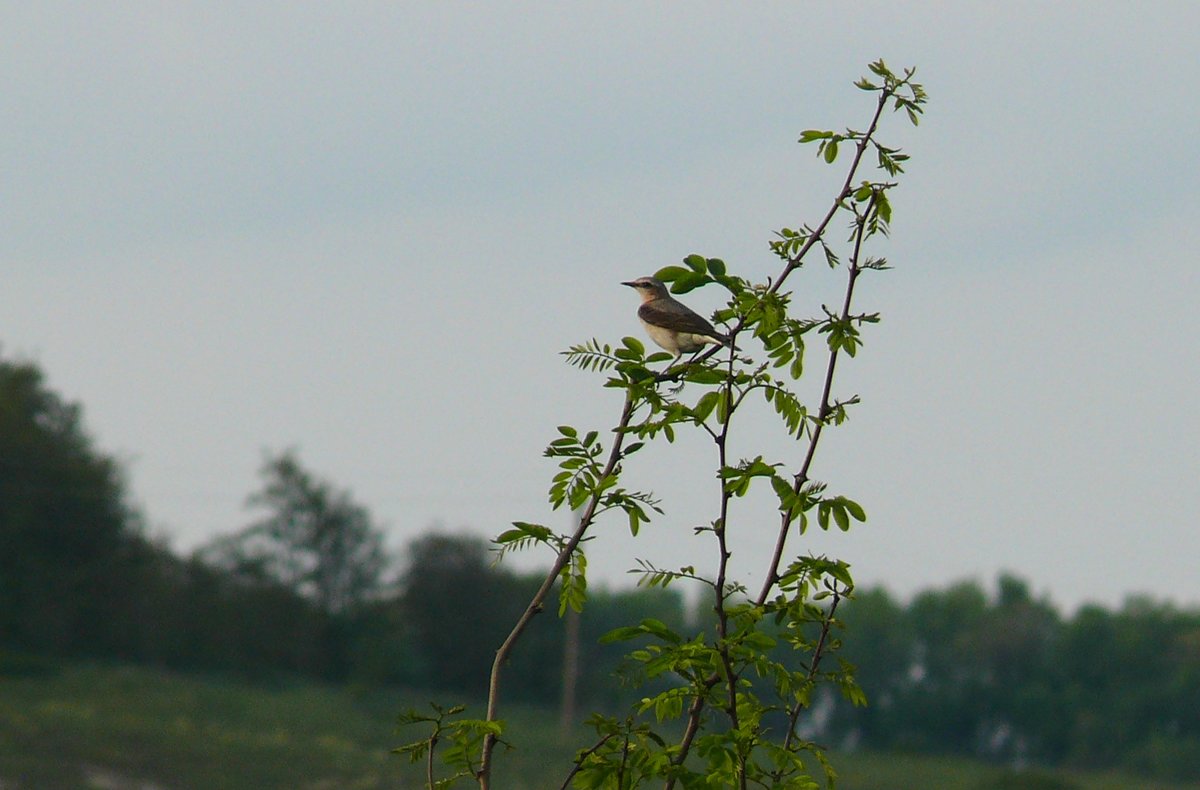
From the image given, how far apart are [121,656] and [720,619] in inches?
2600

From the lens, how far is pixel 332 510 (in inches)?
2783

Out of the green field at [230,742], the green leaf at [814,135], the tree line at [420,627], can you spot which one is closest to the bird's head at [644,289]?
the green leaf at [814,135]

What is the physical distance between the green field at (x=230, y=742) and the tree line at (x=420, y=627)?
3.66 m

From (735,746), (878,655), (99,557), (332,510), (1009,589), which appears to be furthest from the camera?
(1009,589)

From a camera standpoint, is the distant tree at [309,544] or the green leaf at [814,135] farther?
the distant tree at [309,544]

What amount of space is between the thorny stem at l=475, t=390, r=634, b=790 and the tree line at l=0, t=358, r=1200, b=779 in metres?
45.2

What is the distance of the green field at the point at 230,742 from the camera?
121 ft

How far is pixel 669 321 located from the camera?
6.33m

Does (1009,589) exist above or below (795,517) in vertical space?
above

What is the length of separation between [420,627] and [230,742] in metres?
29.6

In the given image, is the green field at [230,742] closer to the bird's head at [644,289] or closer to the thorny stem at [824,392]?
the bird's head at [644,289]

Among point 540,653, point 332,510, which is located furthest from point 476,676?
point 332,510

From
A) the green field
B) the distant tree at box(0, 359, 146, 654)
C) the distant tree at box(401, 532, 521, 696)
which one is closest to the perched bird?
the green field

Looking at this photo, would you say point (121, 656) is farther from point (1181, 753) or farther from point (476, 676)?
point (1181, 753)
